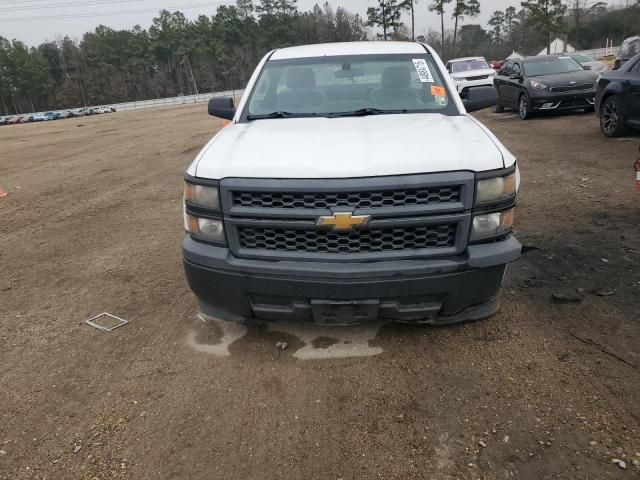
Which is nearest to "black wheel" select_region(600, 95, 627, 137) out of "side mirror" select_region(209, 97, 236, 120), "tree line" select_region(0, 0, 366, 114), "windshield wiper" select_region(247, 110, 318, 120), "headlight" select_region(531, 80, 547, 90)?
"headlight" select_region(531, 80, 547, 90)

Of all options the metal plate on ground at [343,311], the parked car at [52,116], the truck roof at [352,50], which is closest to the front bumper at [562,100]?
the truck roof at [352,50]

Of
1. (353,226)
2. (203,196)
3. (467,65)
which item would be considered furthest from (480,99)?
(467,65)

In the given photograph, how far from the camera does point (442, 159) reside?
9.01 ft

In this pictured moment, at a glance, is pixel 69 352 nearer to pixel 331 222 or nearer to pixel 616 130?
pixel 331 222

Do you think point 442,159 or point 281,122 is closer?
point 442,159

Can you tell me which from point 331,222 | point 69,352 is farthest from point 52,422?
point 331,222

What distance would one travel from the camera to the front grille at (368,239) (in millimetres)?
2783

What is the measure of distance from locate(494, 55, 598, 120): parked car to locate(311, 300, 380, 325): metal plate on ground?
1144 cm

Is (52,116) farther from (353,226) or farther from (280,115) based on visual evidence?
(353,226)

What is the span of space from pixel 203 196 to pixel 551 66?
12.6m

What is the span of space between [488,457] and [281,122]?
2.67 m

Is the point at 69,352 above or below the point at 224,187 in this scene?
below

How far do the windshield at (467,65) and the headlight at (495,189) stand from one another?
59.7 ft

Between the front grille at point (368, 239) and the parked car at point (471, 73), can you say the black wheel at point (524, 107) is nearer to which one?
the parked car at point (471, 73)
